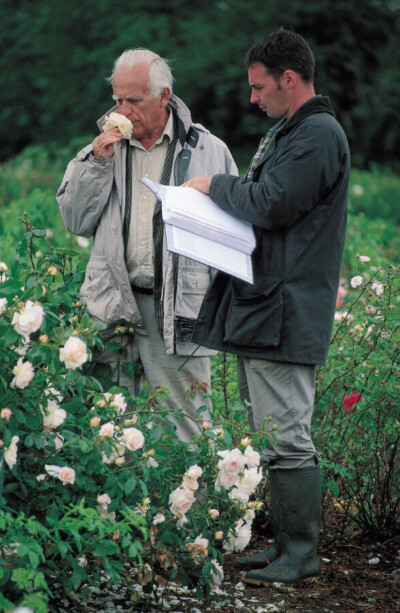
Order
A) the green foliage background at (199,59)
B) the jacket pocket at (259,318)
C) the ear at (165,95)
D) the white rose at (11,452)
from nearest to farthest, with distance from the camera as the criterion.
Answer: the white rose at (11,452) → the jacket pocket at (259,318) → the ear at (165,95) → the green foliage background at (199,59)

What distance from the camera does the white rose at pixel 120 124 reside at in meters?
3.69

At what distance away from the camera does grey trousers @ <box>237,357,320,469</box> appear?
140 inches

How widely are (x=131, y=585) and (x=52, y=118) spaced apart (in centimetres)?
1815

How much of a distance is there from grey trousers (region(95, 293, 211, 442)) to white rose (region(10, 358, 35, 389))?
45.7 inches

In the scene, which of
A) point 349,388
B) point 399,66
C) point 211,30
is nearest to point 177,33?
point 211,30

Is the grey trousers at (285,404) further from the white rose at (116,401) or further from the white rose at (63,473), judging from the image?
the white rose at (63,473)

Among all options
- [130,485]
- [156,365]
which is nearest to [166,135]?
[156,365]

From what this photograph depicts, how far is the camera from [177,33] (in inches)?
792

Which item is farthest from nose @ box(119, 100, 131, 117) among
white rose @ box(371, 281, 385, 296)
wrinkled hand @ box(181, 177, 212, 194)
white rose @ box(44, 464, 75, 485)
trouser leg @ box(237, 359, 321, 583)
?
white rose @ box(44, 464, 75, 485)

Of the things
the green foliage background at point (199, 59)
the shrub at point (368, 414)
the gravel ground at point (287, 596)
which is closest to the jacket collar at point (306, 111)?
the shrub at point (368, 414)

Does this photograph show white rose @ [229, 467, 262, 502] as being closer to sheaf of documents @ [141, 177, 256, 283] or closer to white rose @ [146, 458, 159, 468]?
white rose @ [146, 458, 159, 468]

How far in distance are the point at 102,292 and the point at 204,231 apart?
0.62 meters

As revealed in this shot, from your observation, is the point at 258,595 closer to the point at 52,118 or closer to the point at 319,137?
the point at 319,137

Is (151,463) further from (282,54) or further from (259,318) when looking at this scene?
(282,54)
